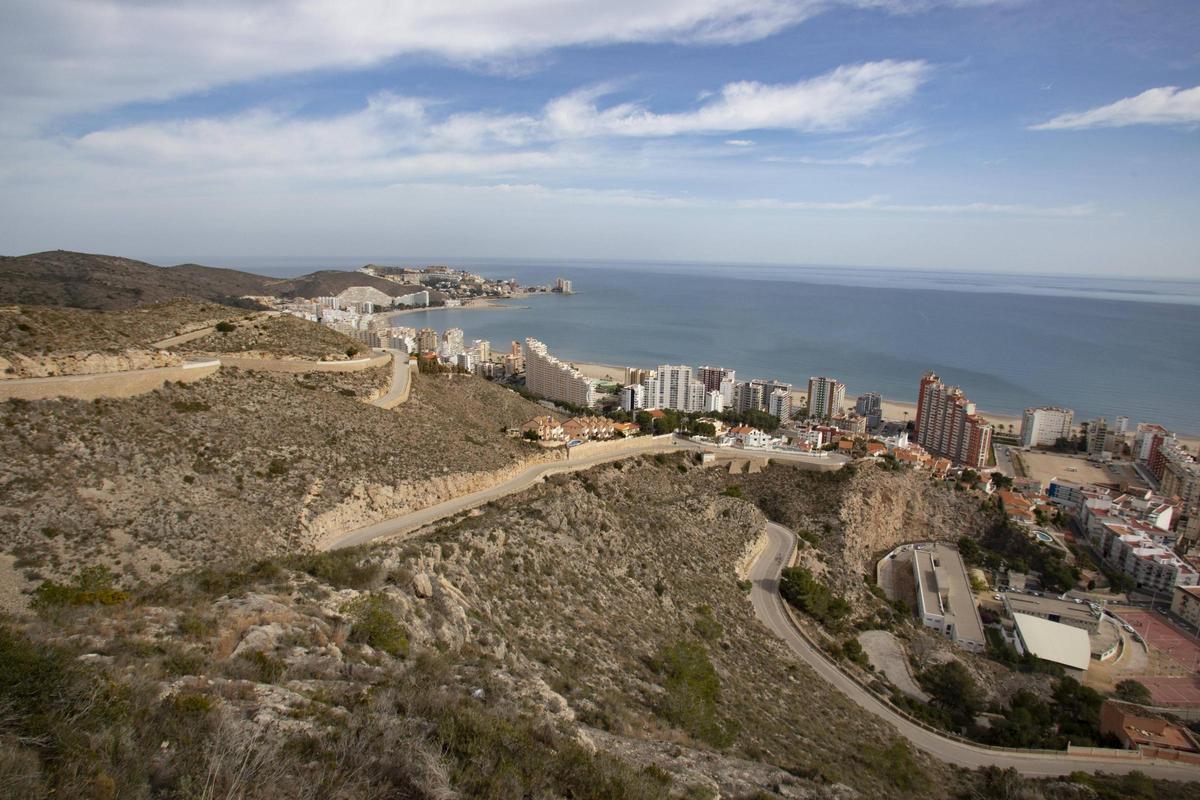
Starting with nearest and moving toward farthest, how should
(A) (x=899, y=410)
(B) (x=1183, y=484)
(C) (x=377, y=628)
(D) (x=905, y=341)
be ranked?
1. (C) (x=377, y=628)
2. (B) (x=1183, y=484)
3. (A) (x=899, y=410)
4. (D) (x=905, y=341)

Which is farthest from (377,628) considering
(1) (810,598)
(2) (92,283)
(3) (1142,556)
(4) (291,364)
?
(2) (92,283)

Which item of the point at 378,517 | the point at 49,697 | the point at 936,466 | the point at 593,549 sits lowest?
the point at 936,466

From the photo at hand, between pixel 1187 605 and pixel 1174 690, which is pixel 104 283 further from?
pixel 1187 605

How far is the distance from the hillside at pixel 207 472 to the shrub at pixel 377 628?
3667 millimetres

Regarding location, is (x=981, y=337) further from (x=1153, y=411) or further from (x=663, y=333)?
(x=663, y=333)

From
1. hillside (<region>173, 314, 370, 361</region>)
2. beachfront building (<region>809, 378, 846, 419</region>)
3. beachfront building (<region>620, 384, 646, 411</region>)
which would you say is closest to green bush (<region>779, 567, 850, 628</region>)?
hillside (<region>173, 314, 370, 361</region>)

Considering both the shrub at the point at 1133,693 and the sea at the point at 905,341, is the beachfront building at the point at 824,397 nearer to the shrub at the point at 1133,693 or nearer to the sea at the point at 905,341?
the sea at the point at 905,341

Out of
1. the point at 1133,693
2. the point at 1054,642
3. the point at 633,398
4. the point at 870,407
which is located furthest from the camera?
the point at 870,407

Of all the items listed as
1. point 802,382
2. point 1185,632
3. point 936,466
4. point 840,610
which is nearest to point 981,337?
point 802,382

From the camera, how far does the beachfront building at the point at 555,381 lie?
46.8m

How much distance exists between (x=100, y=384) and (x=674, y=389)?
39.5 meters

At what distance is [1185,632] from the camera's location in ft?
73.6

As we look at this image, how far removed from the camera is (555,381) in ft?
160

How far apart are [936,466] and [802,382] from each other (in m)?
25.8
